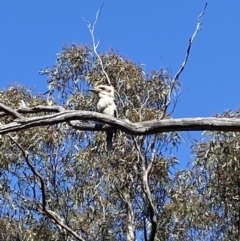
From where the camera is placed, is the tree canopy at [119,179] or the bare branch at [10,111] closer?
the bare branch at [10,111]

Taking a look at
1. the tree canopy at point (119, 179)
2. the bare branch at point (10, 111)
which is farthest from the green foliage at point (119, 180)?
the bare branch at point (10, 111)

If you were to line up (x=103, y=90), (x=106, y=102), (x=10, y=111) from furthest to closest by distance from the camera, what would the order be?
1. (x=103, y=90)
2. (x=106, y=102)
3. (x=10, y=111)

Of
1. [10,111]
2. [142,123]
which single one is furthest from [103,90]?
[142,123]

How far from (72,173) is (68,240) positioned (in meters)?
1.01

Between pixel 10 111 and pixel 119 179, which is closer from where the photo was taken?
pixel 10 111

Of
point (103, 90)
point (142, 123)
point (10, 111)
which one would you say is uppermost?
point (103, 90)

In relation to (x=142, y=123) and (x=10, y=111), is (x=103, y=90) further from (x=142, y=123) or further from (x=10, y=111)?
(x=142, y=123)

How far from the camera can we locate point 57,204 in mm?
7543

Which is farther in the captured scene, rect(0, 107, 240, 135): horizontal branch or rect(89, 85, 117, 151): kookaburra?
rect(89, 85, 117, 151): kookaburra

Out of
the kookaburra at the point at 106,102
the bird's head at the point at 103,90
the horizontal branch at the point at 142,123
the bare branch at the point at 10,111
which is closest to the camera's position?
the horizontal branch at the point at 142,123

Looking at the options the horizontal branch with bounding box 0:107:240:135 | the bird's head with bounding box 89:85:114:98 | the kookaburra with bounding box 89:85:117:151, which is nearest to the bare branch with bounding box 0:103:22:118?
the horizontal branch with bounding box 0:107:240:135

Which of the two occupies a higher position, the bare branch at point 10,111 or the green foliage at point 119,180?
the green foliage at point 119,180

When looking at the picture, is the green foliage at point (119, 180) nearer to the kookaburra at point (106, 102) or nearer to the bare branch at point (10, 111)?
the kookaburra at point (106, 102)

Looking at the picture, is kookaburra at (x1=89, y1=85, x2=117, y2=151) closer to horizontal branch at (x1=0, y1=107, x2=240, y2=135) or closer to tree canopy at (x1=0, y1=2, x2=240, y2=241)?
tree canopy at (x1=0, y1=2, x2=240, y2=241)
